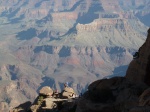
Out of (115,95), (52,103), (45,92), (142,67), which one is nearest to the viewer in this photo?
(115,95)

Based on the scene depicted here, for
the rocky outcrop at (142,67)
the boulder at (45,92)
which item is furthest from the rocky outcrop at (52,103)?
the rocky outcrop at (142,67)

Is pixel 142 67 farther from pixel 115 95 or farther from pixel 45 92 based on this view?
pixel 45 92

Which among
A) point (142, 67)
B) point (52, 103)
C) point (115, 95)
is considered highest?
point (142, 67)

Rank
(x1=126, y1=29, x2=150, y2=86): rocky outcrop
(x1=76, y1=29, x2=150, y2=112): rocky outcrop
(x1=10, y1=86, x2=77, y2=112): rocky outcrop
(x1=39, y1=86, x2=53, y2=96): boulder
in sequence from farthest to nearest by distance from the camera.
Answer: (x1=39, y1=86, x2=53, y2=96): boulder → (x1=10, y1=86, x2=77, y2=112): rocky outcrop → (x1=126, y1=29, x2=150, y2=86): rocky outcrop → (x1=76, y1=29, x2=150, y2=112): rocky outcrop

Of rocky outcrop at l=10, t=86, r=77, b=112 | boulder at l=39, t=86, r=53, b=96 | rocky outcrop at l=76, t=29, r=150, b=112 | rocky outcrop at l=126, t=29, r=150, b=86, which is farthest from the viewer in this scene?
boulder at l=39, t=86, r=53, b=96

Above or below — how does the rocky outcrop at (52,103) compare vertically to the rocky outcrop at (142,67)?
below

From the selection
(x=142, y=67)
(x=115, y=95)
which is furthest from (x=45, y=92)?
(x=115, y=95)

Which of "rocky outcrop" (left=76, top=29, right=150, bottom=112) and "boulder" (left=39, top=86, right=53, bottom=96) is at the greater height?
"rocky outcrop" (left=76, top=29, right=150, bottom=112)

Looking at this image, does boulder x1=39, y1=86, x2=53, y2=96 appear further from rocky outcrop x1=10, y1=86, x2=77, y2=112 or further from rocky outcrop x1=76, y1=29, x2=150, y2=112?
rocky outcrop x1=76, y1=29, x2=150, y2=112

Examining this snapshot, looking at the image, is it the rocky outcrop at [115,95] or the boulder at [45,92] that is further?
the boulder at [45,92]

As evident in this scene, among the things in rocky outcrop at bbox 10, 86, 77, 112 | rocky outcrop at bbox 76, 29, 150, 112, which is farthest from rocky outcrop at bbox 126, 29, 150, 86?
rocky outcrop at bbox 10, 86, 77, 112

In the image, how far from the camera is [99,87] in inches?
907

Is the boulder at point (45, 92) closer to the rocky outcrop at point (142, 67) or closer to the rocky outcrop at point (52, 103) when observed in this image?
the rocky outcrop at point (52, 103)

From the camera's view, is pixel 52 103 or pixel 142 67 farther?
pixel 52 103
